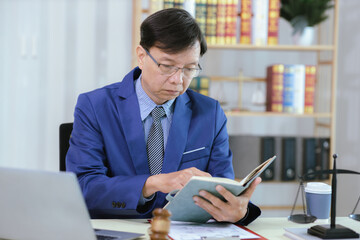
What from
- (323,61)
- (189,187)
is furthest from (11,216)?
(323,61)

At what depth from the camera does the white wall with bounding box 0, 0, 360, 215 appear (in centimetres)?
294

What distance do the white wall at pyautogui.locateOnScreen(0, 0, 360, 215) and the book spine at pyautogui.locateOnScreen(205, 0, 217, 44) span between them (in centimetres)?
57

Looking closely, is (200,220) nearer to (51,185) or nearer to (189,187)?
(189,187)

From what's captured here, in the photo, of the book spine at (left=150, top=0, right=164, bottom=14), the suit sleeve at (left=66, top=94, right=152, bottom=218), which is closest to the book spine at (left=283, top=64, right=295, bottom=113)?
the book spine at (left=150, top=0, right=164, bottom=14)

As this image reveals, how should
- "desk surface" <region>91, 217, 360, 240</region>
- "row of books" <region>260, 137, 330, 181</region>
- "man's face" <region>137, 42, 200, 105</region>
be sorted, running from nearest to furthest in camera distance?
1. "desk surface" <region>91, 217, 360, 240</region>
2. "man's face" <region>137, 42, 200, 105</region>
3. "row of books" <region>260, 137, 330, 181</region>

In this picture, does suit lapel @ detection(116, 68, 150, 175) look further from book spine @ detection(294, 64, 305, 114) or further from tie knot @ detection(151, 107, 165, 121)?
book spine @ detection(294, 64, 305, 114)

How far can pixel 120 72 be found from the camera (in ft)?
9.95

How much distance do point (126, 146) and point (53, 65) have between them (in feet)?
5.22

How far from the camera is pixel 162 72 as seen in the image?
1535 millimetres

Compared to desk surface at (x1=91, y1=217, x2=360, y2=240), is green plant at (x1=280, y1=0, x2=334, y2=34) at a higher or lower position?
higher

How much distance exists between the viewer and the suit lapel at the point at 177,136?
5.14ft

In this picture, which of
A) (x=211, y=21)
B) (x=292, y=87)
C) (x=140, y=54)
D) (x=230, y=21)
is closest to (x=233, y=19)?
(x=230, y=21)

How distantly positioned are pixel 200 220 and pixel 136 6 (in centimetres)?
180

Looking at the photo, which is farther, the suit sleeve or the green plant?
the green plant
